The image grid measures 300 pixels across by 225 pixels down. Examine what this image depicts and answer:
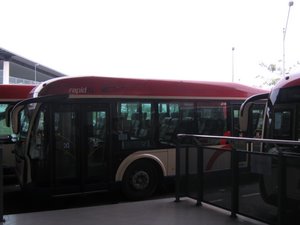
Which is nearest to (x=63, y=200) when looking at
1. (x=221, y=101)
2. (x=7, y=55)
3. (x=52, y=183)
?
(x=52, y=183)

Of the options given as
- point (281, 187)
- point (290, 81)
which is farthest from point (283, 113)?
point (281, 187)

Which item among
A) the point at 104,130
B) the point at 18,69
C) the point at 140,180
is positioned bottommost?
the point at 140,180

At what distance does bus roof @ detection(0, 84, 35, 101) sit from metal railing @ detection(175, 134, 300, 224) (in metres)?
6.50

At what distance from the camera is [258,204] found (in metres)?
5.39

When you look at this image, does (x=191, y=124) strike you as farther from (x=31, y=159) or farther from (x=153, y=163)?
(x=31, y=159)

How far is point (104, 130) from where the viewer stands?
918 cm

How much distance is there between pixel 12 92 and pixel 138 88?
4.26m

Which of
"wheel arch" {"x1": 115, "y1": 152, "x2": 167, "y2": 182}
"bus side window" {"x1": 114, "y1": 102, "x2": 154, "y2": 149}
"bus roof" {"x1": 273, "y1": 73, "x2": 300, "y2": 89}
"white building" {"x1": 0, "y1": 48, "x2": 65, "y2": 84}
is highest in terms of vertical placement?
"white building" {"x1": 0, "y1": 48, "x2": 65, "y2": 84}

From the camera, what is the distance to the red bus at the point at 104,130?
862 centimetres

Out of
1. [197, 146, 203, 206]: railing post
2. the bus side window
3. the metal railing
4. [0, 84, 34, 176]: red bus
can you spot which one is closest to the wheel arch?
the bus side window

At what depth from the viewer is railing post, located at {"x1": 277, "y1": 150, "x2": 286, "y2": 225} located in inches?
193

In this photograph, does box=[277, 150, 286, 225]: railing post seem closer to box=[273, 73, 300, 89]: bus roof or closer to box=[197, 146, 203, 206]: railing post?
box=[197, 146, 203, 206]: railing post

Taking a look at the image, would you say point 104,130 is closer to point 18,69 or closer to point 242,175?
point 242,175

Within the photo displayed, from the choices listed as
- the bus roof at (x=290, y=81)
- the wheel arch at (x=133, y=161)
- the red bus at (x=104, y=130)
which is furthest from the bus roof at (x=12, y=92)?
the bus roof at (x=290, y=81)
